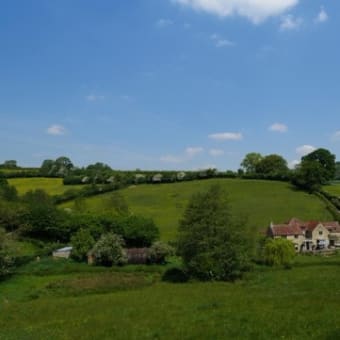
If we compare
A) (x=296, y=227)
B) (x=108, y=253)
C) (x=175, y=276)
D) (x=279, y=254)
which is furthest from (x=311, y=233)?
(x=108, y=253)

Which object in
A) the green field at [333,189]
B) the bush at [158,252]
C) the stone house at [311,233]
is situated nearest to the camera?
the bush at [158,252]

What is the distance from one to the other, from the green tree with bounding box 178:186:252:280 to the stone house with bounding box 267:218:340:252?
37.7 m

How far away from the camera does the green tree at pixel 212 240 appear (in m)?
39.3

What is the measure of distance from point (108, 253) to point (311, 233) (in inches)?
1711

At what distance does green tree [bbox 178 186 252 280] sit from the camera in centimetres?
3931

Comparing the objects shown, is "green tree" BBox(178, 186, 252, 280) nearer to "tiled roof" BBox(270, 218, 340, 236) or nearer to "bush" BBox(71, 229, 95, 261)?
"bush" BBox(71, 229, 95, 261)

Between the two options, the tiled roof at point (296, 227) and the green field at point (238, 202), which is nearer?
the tiled roof at point (296, 227)

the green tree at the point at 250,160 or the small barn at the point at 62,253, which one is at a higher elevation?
the green tree at the point at 250,160

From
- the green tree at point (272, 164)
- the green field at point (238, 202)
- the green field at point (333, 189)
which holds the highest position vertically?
the green tree at point (272, 164)

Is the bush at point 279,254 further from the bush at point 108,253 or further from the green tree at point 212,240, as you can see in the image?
the bush at point 108,253

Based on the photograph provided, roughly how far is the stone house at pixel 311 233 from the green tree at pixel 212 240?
37.7 m

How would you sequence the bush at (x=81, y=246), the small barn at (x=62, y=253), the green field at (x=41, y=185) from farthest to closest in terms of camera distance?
the green field at (x=41, y=185) < the small barn at (x=62, y=253) < the bush at (x=81, y=246)

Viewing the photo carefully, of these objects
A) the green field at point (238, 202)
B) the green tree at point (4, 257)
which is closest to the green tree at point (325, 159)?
the green field at point (238, 202)

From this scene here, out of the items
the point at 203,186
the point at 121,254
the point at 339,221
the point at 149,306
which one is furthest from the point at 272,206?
the point at 149,306
